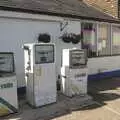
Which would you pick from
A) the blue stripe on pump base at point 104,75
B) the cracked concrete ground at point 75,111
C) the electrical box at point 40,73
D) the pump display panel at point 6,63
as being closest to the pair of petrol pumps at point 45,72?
the electrical box at point 40,73

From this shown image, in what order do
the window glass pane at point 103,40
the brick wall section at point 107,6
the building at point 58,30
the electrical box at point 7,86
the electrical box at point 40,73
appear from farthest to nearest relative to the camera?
the brick wall section at point 107,6 → the window glass pane at point 103,40 → the building at point 58,30 → the electrical box at point 40,73 → the electrical box at point 7,86

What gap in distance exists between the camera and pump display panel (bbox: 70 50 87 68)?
284 inches

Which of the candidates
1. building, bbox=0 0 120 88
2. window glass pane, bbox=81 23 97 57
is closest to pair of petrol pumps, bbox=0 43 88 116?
building, bbox=0 0 120 88

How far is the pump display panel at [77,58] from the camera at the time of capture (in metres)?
7.21

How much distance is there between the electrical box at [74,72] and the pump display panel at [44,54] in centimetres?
78

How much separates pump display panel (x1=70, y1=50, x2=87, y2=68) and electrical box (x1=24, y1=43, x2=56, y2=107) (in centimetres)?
83

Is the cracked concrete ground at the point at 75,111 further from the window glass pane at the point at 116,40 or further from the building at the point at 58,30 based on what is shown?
the window glass pane at the point at 116,40

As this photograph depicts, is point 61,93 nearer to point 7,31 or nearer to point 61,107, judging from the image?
point 61,107

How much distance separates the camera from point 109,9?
13211mm

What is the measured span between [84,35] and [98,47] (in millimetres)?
1132

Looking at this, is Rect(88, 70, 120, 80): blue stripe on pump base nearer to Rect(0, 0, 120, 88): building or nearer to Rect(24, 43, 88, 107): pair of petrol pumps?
Rect(0, 0, 120, 88): building

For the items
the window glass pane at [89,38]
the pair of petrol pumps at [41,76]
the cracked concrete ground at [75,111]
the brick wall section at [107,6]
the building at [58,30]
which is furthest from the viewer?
the brick wall section at [107,6]

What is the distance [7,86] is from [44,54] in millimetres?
1383

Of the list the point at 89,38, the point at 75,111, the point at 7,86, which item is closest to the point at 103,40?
the point at 89,38
